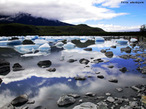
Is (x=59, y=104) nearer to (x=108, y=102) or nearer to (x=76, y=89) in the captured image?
(x=76, y=89)

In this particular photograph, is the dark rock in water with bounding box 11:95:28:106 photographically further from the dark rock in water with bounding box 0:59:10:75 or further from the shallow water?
the dark rock in water with bounding box 0:59:10:75

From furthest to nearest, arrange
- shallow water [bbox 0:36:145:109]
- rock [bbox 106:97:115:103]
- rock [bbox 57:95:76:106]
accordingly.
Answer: shallow water [bbox 0:36:145:109] → rock [bbox 106:97:115:103] → rock [bbox 57:95:76:106]

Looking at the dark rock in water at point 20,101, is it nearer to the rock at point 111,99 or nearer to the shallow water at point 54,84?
the shallow water at point 54,84

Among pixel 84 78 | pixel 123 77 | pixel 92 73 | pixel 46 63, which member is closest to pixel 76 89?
pixel 84 78

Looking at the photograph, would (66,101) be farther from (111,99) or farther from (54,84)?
(54,84)

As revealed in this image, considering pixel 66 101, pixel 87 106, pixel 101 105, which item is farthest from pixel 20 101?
pixel 101 105

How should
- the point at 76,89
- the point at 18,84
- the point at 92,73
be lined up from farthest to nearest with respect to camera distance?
the point at 92,73
the point at 18,84
the point at 76,89

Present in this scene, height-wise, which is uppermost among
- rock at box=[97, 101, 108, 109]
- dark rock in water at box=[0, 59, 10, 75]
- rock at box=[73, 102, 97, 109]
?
dark rock in water at box=[0, 59, 10, 75]

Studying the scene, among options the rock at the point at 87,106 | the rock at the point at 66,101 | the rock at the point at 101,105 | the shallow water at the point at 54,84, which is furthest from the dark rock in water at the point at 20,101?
the rock at the point at 101,105

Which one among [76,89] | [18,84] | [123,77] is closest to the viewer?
[76,89]

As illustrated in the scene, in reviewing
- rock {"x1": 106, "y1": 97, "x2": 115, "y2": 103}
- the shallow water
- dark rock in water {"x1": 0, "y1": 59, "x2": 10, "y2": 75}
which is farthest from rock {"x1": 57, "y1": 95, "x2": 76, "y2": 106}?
dark rock in water {"x1": 0, "y1": 59, "x2": 10, "y2": 75}

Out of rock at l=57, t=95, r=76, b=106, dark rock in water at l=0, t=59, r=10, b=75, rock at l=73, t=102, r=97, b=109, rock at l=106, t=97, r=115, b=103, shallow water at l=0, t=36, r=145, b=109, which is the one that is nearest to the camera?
rock at l=73, t=102, r=97, b=109

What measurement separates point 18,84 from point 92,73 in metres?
4.27

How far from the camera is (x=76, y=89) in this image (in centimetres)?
586
